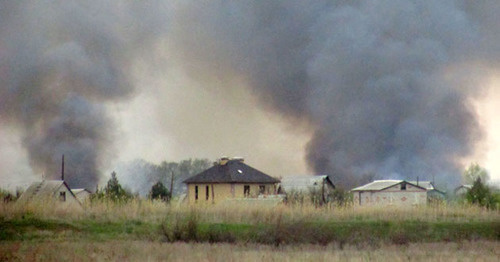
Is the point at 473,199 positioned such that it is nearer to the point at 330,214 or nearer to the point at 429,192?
the point at 330,214

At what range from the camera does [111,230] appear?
1024 inches

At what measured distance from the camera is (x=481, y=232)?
2767 cm

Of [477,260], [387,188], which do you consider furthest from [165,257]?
[387,188]

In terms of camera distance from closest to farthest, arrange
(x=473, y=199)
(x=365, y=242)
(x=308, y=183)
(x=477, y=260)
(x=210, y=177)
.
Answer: (x=477, y=260)
(x=365, y=242)
(x=473, y=199)
(x=210, y=177)
(x=308, y=183)

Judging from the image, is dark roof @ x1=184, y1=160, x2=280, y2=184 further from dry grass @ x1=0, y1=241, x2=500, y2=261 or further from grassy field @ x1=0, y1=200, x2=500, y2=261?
dry grass @ x1=0, y1=241, x2=500, y2=261

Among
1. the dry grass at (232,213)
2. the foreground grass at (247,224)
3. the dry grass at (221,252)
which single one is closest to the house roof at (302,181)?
the dry grass at (232,213)

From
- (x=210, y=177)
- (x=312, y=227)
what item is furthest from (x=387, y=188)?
(x=312, y=227)

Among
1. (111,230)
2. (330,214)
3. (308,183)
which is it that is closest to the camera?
(111,230)

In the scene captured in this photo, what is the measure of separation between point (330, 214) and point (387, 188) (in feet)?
107

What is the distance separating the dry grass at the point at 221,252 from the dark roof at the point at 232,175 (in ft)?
116

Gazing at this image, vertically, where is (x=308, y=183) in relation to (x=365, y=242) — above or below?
above

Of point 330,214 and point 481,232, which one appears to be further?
point 330,214

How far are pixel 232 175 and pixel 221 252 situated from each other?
39208 mm

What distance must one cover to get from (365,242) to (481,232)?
17.9ft
